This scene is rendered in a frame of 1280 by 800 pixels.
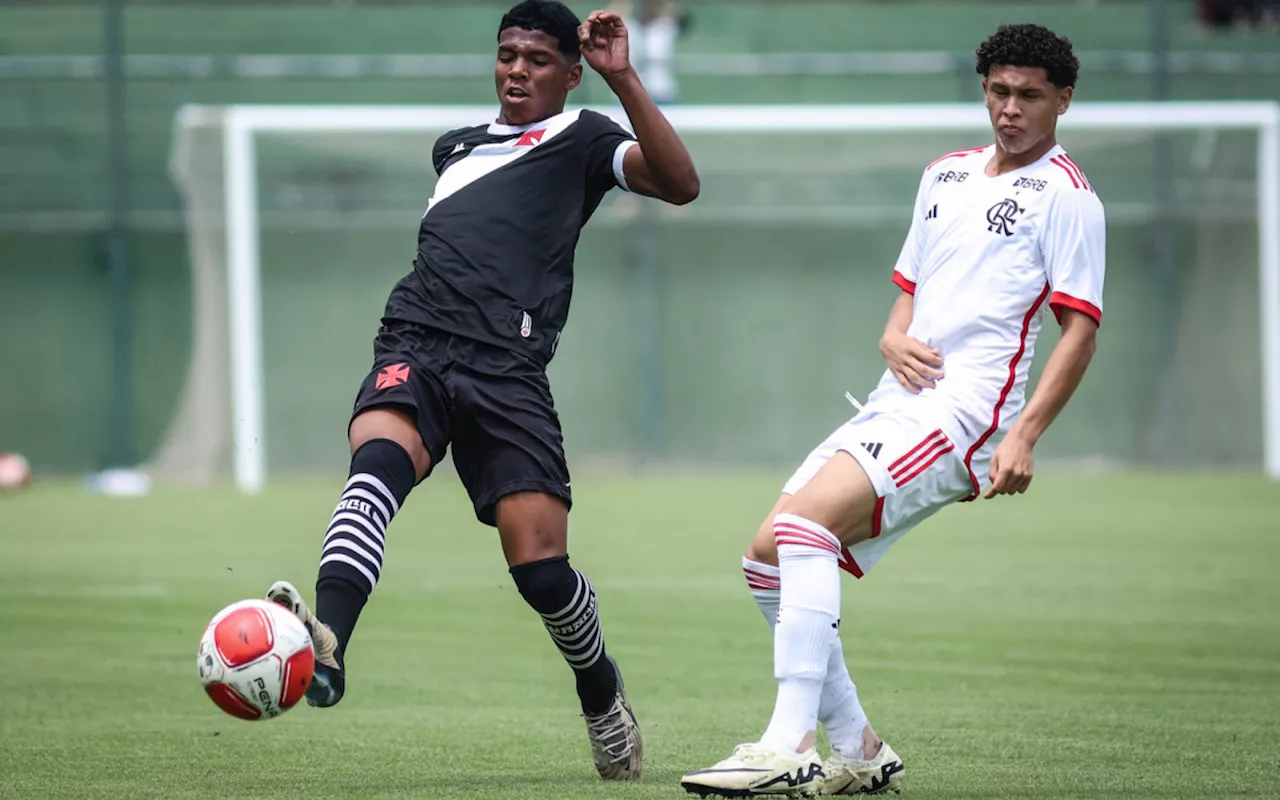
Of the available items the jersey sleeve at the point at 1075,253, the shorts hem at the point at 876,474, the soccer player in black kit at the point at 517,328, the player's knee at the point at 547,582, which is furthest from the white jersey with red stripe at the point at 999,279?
the player's knee at the point at 547,582

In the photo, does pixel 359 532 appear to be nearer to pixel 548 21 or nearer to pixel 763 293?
pixel 548 21

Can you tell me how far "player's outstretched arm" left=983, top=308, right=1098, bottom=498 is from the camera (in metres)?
4.86

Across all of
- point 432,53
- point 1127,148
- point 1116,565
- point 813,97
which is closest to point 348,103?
point 432,53

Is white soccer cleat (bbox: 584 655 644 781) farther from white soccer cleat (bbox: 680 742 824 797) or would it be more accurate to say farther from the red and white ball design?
the red and white ball design

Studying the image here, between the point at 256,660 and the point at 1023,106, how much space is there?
2.59 meters

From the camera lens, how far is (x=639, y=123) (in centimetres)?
509

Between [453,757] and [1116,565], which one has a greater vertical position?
[453,757]

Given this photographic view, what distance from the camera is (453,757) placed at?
570cm

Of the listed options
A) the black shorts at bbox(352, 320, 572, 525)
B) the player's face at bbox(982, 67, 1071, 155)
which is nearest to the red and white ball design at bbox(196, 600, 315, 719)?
the black shorts at bbox(352, 320, 572, 525)

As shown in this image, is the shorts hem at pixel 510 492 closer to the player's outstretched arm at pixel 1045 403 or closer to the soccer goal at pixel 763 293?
the player's outstretched arm at pixel 1045 403

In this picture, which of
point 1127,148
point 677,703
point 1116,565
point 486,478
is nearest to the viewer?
point 486,478

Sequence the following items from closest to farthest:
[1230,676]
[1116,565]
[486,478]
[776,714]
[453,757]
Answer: [776,714] → [486,478] → [453,757] → [1230,676] → [1116,565]

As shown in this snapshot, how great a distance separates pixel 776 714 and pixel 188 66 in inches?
696

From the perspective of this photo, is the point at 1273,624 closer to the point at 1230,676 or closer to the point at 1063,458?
the point at 1230,676
